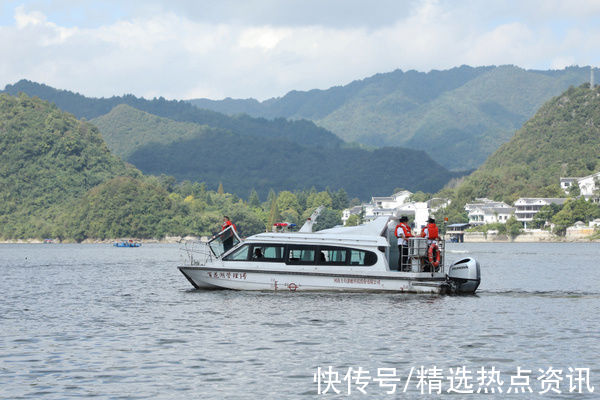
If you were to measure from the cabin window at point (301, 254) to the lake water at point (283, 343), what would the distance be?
1550mm

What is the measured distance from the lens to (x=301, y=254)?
129ft

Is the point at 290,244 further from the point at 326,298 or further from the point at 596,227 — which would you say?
the point at 596,227

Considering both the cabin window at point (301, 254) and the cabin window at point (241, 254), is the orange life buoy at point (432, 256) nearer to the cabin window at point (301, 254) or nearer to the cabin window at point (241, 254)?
the cabin window at point (301, 254)

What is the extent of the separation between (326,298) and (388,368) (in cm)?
1507

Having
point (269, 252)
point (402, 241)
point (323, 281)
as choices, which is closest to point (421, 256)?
point (402, 241)

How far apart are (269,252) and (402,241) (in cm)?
602

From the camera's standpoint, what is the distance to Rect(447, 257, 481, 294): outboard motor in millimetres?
40219

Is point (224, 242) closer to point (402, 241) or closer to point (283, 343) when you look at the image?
point (402, 241)

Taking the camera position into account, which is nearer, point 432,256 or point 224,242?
point 432,256

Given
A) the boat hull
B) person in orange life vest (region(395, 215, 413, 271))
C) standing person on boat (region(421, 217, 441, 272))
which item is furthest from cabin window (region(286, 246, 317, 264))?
standing person on boat (region(421, 217, 441, 272))

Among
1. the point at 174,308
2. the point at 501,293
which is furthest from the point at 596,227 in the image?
the point at 174,308

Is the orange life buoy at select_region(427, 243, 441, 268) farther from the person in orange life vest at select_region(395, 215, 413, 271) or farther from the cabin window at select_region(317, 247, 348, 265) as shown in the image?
the cabin window at select_region(317, 247, 348, 265)

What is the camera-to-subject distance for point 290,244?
129 ft

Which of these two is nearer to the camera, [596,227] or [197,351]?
[197,351]
